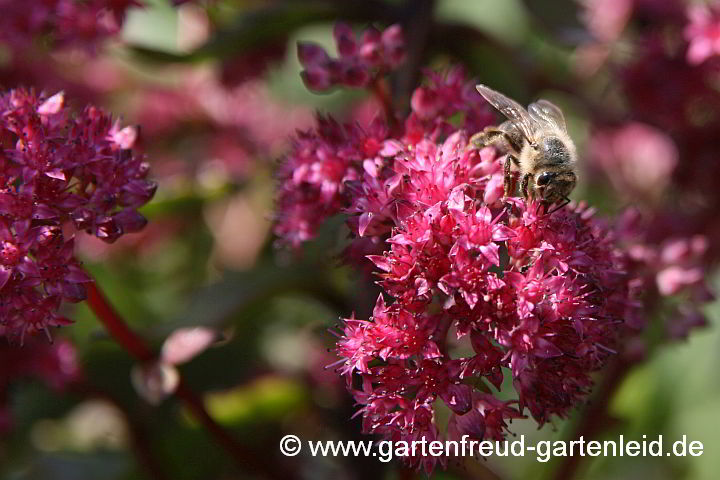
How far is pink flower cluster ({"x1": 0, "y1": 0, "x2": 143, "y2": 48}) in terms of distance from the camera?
4.83ft

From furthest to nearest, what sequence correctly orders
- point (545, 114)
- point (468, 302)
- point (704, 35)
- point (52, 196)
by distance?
point (704, 35)
point (545, 114)
point (52, 196)
point (468, 302)

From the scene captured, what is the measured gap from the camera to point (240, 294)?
1.47m

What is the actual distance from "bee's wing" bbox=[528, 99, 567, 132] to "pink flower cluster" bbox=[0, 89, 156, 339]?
1.78ft

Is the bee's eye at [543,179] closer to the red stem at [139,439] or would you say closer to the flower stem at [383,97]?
the flower stem at [383,97]

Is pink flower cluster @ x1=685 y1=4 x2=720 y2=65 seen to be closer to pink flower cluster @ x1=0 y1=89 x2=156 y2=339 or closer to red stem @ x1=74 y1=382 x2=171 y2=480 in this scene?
pink flower cluster @ x1=0 y1=89 x2=156 y2=339

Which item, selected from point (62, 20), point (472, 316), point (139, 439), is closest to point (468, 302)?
point (472, 316)

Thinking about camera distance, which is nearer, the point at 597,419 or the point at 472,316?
the point at 472,316

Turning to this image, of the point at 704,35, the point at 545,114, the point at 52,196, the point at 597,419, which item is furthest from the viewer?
the point at 704,35

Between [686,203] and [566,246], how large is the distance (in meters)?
0.95

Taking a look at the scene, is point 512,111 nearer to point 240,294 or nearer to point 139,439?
point 240,294

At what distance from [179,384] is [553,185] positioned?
62 cm

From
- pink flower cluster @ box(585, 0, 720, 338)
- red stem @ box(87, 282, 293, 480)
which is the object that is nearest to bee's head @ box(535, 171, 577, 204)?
pink flower cluster @ box(585, 0, 720, 338)

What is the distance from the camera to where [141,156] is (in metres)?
1.20

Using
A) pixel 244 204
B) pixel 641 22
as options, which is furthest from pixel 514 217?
pixel 244 204
